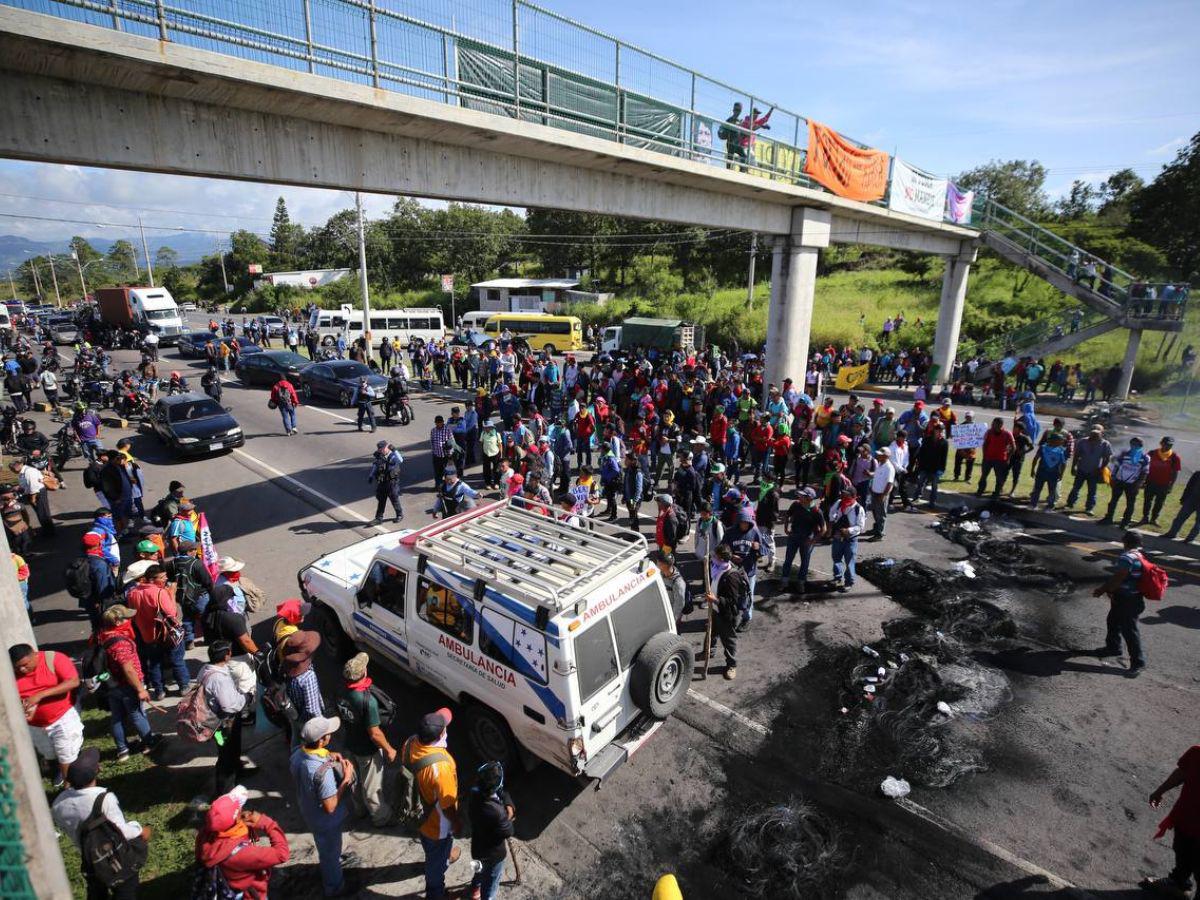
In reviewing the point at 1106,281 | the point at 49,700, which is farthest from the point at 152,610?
the point at 1106,281

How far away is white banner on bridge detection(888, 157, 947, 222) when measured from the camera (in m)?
20.1

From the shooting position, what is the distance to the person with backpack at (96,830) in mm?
3773

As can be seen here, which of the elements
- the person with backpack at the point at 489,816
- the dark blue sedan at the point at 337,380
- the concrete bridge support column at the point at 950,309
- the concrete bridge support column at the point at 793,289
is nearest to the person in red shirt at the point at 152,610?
the person with backpack at the point at 489,816

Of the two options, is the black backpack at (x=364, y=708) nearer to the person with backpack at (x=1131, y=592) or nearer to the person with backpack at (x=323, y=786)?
the person with backpack at (x=323, y=786)

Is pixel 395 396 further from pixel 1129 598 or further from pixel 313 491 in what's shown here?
pixel 1129 598

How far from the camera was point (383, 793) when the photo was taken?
561 centimetres

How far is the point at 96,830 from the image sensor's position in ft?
12.4

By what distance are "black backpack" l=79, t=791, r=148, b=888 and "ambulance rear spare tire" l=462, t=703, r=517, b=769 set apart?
2.59 meters

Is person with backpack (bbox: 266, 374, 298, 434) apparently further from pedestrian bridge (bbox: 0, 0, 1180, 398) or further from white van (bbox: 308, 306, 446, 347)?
white van (bbox: 308, 306, 446, 347)

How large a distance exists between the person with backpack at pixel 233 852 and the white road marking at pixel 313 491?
7412 mm

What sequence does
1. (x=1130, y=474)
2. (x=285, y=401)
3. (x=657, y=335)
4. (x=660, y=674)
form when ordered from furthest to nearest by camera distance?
(x=657, y=335) → (x=285, y=401) → (x=1130, y=474) → (x=660, y=674)

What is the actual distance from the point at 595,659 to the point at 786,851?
221 cm

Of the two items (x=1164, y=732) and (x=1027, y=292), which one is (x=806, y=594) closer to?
(x=1164, y=732)

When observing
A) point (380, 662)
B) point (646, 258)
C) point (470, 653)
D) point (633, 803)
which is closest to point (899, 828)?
point (633, 803)
